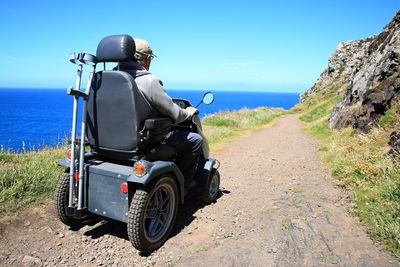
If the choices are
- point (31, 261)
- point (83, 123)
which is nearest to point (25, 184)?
point (31, 261)

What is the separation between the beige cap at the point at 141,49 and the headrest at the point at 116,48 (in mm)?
238

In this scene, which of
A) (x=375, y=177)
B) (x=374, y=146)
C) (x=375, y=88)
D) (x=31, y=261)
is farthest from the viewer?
(x=375, y=88)

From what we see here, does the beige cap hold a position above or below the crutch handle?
above

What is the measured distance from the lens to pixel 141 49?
13.3 feet

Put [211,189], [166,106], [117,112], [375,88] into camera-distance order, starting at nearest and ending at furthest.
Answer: [117,112] < [166,106] < [211,189] < [375,88]

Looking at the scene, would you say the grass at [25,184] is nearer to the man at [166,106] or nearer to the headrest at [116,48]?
the man at [166,106]

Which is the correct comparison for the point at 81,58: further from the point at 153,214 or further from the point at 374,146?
the point at 374,146

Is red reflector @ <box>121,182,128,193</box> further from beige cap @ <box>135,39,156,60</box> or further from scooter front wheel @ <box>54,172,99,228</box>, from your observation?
beige cap @ <box>135,39,156,60</box>

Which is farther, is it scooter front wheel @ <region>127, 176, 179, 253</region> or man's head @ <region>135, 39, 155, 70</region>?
man's head @ <region>135, 39, 155, 70</region>

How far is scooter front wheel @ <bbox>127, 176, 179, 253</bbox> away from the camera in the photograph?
11.6 ft

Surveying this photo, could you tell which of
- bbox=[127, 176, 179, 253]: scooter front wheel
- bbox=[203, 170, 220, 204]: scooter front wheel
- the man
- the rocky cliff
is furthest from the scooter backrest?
the rocky cliff

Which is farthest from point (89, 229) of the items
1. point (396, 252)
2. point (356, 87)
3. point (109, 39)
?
point (356, 87)

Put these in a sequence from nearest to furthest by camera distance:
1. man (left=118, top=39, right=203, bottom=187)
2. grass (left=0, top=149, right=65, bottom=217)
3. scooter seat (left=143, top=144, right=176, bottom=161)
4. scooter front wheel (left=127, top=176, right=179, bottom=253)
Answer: scooter front wheel (left=127, top=176, right=179, bottom=253)
man (left=118, top=39, right=203, bottom=187)
scooter seat (left=143, top=144, right=176, bottom=161)
grass (left=0, top=149, right=65, bottom=217)

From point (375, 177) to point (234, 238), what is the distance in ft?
10.4
